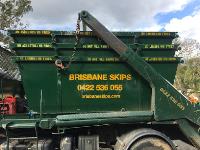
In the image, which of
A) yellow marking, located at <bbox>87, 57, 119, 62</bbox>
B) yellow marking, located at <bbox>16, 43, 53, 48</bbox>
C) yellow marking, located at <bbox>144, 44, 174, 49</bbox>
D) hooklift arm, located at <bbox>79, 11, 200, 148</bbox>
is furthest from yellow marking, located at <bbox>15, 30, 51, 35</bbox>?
yellow marking, located at <bbox>144, 44, 174, 49</bbox>

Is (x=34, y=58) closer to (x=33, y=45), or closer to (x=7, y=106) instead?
(x=33, y=45)

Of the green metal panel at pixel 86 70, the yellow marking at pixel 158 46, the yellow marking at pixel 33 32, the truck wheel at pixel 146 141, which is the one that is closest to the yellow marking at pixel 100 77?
the green metal panel at pixel 86 70

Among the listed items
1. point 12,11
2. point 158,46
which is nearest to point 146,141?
point 158,46

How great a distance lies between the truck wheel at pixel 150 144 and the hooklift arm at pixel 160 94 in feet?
1.31

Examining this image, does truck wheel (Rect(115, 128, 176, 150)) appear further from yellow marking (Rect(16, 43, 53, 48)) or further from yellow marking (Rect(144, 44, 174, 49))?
yellow marking (Rect(16, 43, 53, 48))

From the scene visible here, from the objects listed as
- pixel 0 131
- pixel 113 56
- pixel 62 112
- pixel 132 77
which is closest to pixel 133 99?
pixel 132 77

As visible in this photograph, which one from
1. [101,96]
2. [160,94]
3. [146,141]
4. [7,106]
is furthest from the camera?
[7,106]

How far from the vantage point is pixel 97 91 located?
7.28 meters

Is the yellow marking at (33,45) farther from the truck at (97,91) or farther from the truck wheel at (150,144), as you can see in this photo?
the truck wheel at (150,144)

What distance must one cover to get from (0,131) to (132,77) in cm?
274

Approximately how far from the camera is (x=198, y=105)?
742 cm

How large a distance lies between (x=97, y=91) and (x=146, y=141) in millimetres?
1275

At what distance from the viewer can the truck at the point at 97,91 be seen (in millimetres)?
7086

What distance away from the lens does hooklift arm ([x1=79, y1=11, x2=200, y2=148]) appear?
7.09m
